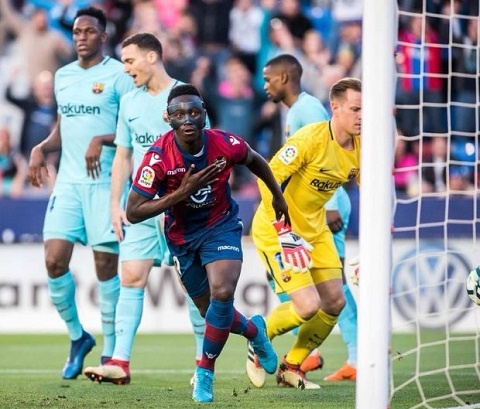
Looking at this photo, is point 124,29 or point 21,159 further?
point 124,29

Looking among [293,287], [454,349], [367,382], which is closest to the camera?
[367,382]

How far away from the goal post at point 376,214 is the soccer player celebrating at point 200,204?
145cm

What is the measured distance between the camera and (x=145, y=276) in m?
8.27

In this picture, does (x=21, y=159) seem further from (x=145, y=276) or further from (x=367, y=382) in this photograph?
(x=367, y=382)

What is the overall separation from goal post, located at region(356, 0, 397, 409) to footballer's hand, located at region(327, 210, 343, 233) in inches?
149

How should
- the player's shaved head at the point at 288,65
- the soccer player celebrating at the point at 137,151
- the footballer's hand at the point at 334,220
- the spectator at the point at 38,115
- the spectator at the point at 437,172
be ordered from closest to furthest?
1. the soccer player celebrating at the point at 137,151
2. the player's shaved head at the point at 288,65
3. the footballer's hand at the point at 334,220
4. the spectator at the point at 437,172
5. the spectator at the point at 38,115

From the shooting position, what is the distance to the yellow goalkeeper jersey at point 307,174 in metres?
7.63

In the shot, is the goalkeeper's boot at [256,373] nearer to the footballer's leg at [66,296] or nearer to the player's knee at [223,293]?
the player's knee at [223,293]

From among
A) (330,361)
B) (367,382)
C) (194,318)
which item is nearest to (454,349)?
(330,361)

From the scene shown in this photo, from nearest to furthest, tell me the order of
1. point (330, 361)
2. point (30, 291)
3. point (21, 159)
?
point (330, 361) < point (30, 291) < point (21, 159)

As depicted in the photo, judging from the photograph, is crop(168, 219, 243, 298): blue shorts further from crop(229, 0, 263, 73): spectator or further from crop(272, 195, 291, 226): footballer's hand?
crop(229, 0, 263, 73): spectator

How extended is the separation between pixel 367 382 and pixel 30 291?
850cm

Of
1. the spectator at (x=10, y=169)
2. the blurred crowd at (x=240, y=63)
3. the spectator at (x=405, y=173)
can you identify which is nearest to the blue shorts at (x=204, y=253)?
the blurred crowd at (x=240, y=63)

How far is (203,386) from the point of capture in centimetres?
676
